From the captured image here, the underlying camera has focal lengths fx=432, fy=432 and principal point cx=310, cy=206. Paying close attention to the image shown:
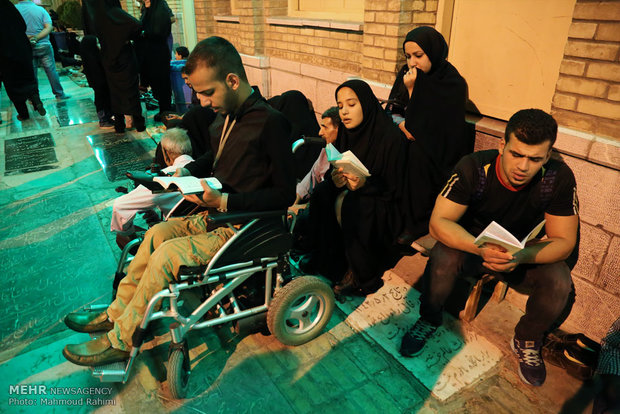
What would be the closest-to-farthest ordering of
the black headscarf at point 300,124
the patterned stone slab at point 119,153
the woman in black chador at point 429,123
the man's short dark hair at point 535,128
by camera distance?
the man's short dark hair at point 535,128, the woman in black chador at point 429,123, the black headscarf at point 300,124, the patterned stone slab at point 119,153

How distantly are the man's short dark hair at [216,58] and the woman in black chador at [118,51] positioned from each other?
5280 millimetres

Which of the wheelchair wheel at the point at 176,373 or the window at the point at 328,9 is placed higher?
the window at the point at 328,9

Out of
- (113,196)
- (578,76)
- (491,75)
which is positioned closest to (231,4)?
(113,196)

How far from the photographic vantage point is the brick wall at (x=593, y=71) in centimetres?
261

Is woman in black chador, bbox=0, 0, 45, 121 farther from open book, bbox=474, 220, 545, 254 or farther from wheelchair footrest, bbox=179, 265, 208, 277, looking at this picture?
open book, bbox=474, 220, 545, 254

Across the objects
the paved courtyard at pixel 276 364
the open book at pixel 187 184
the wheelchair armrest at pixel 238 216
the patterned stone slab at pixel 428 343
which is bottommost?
the paved courtyard at pixel 276 364

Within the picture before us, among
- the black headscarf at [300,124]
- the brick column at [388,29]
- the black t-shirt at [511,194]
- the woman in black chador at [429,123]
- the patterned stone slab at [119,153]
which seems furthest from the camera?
the patterned stone slab at [119,153]

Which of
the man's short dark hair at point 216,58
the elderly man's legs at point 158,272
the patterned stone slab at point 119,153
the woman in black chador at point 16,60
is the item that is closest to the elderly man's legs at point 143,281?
the elderly man's legs at point 158,272

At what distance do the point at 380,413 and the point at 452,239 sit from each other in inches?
43.7

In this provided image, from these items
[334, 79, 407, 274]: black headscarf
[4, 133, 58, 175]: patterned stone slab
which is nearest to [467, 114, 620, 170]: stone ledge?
[334, 79, 407, 274]: black headscarf

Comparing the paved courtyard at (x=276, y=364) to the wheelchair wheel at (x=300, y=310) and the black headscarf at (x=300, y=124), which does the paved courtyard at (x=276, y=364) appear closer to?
the wheelchair wheel at (x=300, y=310)

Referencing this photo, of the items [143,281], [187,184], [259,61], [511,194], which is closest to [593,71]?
[511,194]

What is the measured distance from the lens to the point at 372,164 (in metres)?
3.42

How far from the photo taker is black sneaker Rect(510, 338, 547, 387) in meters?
2.60
